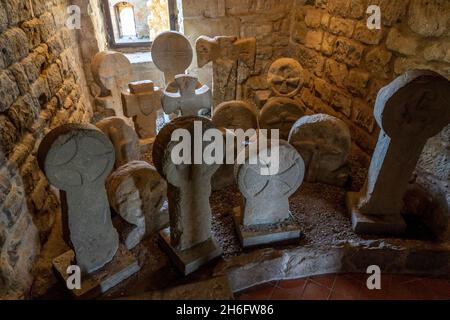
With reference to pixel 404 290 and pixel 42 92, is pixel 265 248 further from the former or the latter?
pixel 42 92

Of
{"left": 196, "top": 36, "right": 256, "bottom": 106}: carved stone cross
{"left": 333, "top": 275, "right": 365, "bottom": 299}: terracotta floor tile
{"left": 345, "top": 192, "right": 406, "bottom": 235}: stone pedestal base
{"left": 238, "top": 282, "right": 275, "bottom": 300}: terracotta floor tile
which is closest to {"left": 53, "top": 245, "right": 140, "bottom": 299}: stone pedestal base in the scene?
{"left": 238, "top": 282, "right": 275, "bottom": 300}: terracotta floor tile

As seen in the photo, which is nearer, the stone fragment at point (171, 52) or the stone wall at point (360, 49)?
the stone wall at point (360, 49)

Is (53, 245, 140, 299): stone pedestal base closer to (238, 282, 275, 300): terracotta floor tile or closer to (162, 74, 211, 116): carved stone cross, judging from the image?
(238, 282, 275, 300): terracotta floor tile

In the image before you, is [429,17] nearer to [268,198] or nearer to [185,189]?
[268,198]

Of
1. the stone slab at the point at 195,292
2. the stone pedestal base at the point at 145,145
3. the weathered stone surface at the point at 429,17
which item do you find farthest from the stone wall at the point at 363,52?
the stone pedestal base at the point at 145,145

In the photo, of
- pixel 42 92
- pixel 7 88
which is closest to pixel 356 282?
pixel 7 88

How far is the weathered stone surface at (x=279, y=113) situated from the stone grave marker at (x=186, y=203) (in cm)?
152

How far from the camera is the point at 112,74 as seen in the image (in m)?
3.68

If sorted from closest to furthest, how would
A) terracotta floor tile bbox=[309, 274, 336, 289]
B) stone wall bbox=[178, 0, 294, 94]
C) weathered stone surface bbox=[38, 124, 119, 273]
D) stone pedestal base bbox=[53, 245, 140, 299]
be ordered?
1. weathered stone surface bbox=[38, 124, 119, 273]
2. stone pedestal base bbox=[53, 245, 140, 299]
3. terracotta floor tile bbox=[309, 274, 336, 289]
4. stone wall bbox=[178, 0, 294, 94]

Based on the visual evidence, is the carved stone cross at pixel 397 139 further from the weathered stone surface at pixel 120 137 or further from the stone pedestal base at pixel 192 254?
the weathered stone surface at pixel 120 137

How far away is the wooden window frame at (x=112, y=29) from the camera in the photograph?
452 centimetres

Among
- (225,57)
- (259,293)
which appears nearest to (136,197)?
(259,293)

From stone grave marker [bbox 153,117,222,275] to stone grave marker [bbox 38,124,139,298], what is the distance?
270 mm

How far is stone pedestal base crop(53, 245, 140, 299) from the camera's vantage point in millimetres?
1873
